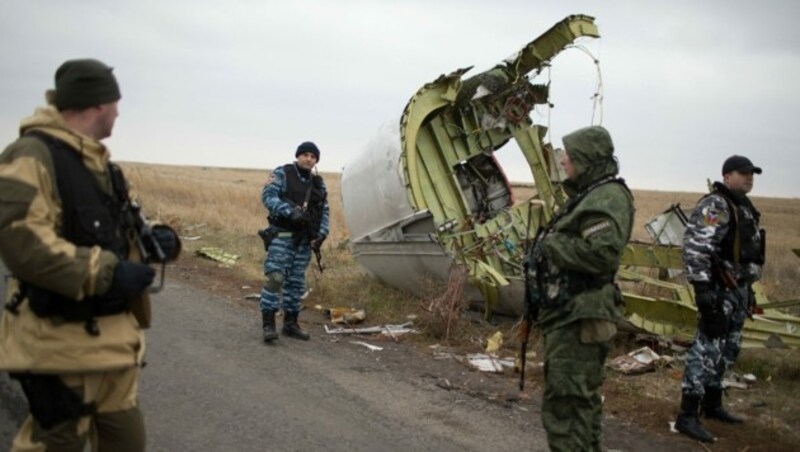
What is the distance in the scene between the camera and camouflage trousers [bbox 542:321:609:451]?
3348 millimetres

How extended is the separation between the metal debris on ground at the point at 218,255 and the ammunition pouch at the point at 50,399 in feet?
29.5

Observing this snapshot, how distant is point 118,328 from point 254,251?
1022cm

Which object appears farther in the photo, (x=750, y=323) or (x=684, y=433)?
(x=750, y=323)

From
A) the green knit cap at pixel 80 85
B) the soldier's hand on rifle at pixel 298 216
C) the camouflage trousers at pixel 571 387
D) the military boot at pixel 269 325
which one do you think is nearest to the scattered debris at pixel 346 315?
the military boot at pixel 269 325

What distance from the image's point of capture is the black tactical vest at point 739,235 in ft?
15.8

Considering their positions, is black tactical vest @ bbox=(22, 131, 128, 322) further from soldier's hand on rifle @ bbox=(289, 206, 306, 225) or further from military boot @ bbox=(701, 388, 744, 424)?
military boot @ bbox=(701, 388, 744, 424)

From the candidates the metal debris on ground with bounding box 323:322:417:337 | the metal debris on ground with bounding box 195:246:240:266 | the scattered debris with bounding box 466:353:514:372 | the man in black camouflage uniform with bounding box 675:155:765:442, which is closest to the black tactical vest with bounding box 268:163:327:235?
the metal debris on ground with bounding box 323:322:417:337

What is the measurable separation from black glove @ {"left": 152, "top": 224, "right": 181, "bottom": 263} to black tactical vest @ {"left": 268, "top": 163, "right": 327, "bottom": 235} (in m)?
3.86

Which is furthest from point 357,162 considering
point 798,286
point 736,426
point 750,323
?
point 798,286

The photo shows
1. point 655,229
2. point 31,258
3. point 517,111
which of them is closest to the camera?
point 31,258

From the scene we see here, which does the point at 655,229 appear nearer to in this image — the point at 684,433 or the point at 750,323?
the point at 750,323

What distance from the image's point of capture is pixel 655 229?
7777 mm

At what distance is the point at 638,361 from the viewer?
615 centimetres

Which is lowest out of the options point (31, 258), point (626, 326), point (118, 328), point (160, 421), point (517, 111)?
point (160, 421)
